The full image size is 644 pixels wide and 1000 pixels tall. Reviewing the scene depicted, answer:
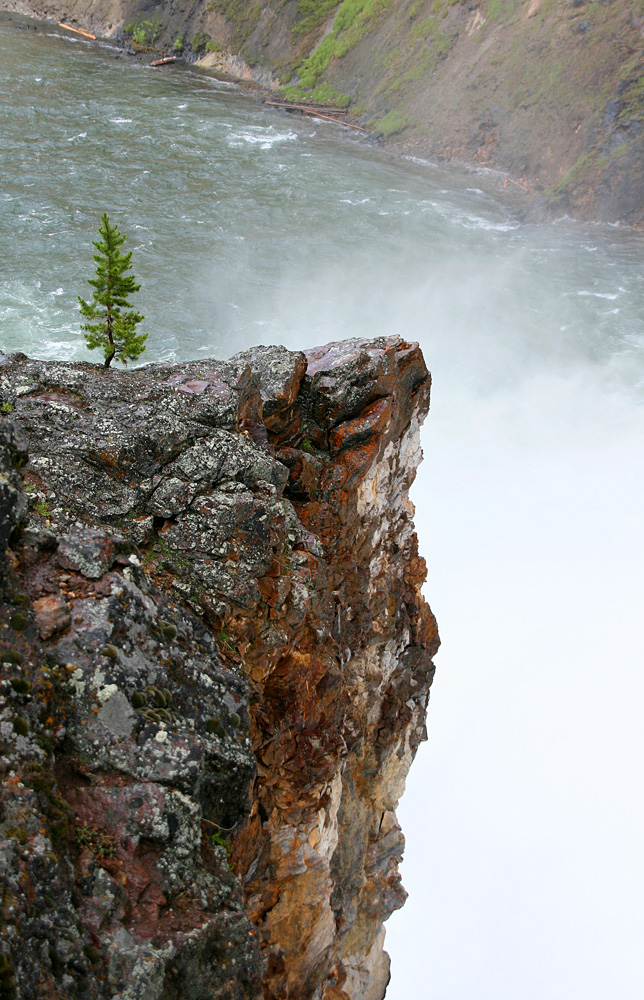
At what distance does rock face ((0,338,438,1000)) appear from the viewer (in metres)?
10.5

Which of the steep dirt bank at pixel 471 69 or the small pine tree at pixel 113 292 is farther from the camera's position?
the steep dirt bank at pixel 471 69

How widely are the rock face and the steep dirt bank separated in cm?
8722

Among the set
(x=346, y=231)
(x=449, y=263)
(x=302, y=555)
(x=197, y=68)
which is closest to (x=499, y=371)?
(x=449, y=263)

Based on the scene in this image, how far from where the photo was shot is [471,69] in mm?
108000

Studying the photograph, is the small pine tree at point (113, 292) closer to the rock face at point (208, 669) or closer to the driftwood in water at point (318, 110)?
the rock face at point (208, 669)

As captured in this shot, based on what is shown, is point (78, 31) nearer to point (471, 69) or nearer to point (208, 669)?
point (471, 69)

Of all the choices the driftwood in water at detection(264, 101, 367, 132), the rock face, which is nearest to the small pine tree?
the rock face

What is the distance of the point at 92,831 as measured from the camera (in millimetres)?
10930

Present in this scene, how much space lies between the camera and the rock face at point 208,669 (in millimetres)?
10547

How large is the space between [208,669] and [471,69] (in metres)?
121

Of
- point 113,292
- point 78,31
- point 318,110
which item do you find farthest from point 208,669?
point 78,31

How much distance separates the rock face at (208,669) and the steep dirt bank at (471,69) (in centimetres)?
8722

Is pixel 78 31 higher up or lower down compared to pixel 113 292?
higher up

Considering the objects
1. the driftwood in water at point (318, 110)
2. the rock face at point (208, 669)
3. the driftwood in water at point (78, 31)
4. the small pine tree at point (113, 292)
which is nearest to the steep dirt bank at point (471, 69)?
the driftwood in water at point (318, 110)
